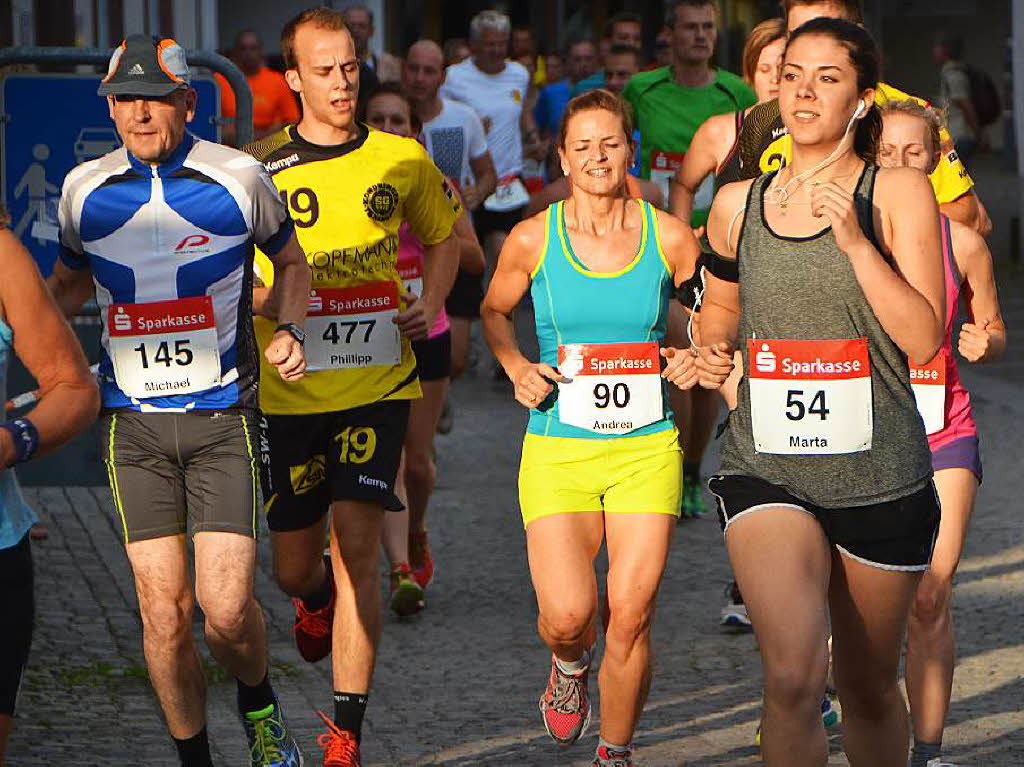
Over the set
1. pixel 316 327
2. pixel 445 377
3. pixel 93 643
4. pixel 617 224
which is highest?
pixel 617 224

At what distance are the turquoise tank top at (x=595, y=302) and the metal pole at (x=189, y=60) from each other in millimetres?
2080

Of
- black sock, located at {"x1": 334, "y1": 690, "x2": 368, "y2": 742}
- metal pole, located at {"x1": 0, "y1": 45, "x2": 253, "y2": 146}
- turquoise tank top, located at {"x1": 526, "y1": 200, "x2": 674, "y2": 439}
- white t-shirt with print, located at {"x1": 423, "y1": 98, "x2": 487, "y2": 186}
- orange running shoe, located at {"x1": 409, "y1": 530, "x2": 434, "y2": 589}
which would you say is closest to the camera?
turquoise tank top, located at {"x1": 526, "y1": 200, "x2": 674, "y2": 439}

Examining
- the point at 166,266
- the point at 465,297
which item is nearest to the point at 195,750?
the point at 166,266

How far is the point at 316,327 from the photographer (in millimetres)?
6570

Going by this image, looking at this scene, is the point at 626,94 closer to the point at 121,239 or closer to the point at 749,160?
the point at 749,160

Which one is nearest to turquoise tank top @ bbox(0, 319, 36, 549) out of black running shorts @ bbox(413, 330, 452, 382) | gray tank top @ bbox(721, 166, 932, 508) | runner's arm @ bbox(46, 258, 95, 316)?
runner's arm @ bbox(46, 258, 95, 316)

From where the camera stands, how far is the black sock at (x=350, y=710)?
6.26 meters

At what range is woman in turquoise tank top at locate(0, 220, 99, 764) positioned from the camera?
4.39 meters

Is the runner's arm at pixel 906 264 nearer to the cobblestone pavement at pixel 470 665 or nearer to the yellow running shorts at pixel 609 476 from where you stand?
the yellow running shorts at pixel 609 476

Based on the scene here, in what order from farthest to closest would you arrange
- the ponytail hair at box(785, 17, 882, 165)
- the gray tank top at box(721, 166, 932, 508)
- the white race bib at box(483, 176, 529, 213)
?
the white race bib at box(483, 176, 529, 213) < the ponytail hair at box(785, 17, 882, 165) < the gray tank top at box(721, 166, 932, 508)

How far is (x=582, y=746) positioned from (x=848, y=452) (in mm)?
2072

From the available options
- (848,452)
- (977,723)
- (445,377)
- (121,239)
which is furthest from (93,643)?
(848,452)

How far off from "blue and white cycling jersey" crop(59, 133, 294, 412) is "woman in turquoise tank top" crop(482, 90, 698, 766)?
32.5 inches

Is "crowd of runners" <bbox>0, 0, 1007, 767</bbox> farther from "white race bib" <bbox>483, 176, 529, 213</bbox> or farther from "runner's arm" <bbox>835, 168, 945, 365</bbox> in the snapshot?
"white race bib" <bbox>483, 176, 529, 213</bbox>
